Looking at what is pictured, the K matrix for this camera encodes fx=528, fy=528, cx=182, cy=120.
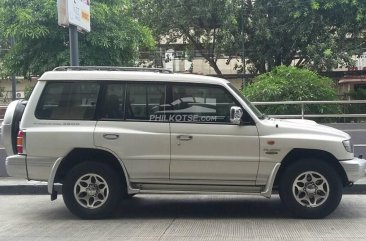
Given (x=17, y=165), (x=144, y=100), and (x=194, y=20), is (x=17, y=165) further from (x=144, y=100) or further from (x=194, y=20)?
(x=194, y=20)

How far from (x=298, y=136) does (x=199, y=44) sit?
73.5ft

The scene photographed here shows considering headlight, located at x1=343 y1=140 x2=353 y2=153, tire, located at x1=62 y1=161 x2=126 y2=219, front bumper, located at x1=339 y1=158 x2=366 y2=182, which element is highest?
headlight, located at x1=343 y1=140 x2=353 y2=153

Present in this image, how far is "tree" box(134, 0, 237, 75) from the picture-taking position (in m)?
25.0

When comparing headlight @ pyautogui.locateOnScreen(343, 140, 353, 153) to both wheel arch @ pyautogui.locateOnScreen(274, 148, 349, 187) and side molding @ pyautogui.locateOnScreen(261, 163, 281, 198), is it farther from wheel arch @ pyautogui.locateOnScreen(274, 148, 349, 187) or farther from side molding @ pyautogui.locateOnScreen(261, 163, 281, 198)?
side molding @ pyautogui.locateOnScreen(261, 163, 281, 198)

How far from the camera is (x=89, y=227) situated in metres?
6.74

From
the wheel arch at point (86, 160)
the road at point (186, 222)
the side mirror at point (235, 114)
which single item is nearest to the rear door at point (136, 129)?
the wheel arch at point (86, 160)

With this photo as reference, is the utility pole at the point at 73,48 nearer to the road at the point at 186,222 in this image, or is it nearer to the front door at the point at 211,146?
the road at the point at 186,222

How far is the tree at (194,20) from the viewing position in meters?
25.0

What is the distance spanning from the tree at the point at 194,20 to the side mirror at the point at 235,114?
18.1 m

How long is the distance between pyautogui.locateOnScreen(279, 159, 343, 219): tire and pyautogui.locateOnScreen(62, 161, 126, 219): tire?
231 centimetres

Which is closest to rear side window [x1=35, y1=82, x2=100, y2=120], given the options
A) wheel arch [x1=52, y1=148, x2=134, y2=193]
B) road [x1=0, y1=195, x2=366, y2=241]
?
wheel arch [x1=52, y1=148, x2=134, y2=193]

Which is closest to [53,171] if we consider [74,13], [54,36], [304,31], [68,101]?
[68,101]

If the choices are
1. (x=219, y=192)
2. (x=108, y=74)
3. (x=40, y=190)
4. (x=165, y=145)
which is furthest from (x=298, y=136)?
(x=40, y=190)

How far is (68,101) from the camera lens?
23.4 ft
